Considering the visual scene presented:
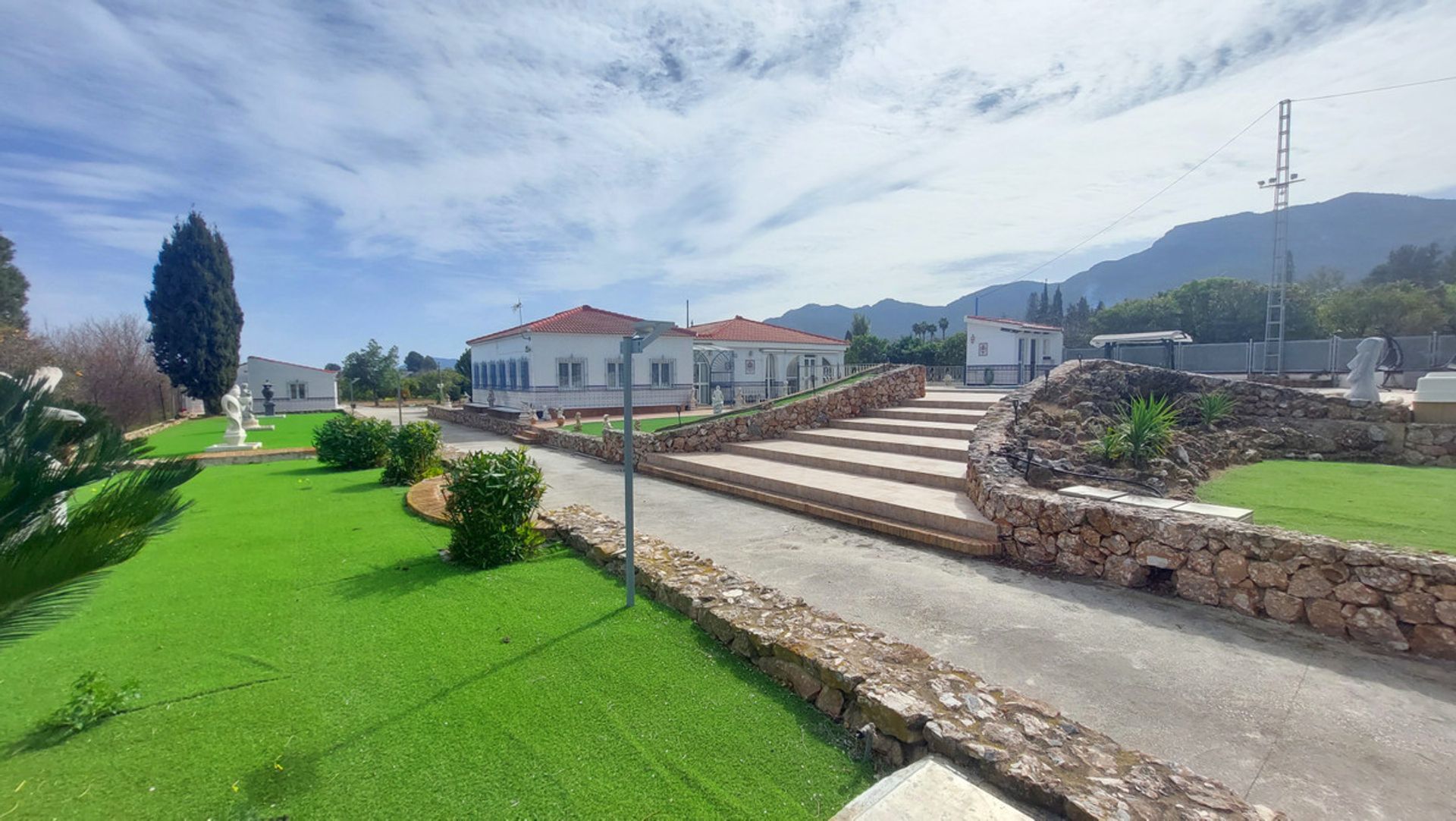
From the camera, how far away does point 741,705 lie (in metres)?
3.45

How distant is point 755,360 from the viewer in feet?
109

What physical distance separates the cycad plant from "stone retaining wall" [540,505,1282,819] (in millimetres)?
3149

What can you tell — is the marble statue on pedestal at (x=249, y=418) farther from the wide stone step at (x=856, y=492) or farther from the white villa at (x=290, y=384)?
the wide stone step at (x=856, y=492)

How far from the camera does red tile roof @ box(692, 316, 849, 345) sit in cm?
3225

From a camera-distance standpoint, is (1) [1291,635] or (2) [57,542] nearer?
(2) [57,542]

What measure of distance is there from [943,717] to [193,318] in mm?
47304

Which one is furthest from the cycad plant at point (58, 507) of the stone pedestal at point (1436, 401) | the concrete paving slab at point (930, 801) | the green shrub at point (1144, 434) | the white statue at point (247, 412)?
the white statue at point (247, 412)

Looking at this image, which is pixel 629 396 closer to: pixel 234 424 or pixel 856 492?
pixel 856 492

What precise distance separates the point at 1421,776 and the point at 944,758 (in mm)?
2489

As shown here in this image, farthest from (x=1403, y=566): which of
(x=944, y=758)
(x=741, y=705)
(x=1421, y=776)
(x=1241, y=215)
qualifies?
(x=1241, y=215)

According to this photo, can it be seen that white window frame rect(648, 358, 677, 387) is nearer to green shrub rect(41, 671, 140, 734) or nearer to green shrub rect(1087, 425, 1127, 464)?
green shrub rect(1087, 425, 1127, 464)

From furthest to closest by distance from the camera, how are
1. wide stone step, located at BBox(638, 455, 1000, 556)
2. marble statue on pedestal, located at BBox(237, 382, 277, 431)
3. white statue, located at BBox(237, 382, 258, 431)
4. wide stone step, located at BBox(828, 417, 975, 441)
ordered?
white statue, located at BBox(237, 382, 258, 431)
marble statue on pedestal, located at BBox(237, 382, 277, 431)
wide stone step, located at BBox(828, 417, 975, 441)
wide stone step, located at BBox(638, 455, 1000, 556)

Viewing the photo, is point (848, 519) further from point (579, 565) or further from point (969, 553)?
point (579, 565)

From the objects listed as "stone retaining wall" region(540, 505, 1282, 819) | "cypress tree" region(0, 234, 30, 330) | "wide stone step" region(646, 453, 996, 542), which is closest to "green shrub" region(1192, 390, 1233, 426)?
"wide stone step" region(646, 453, 996, 542)
